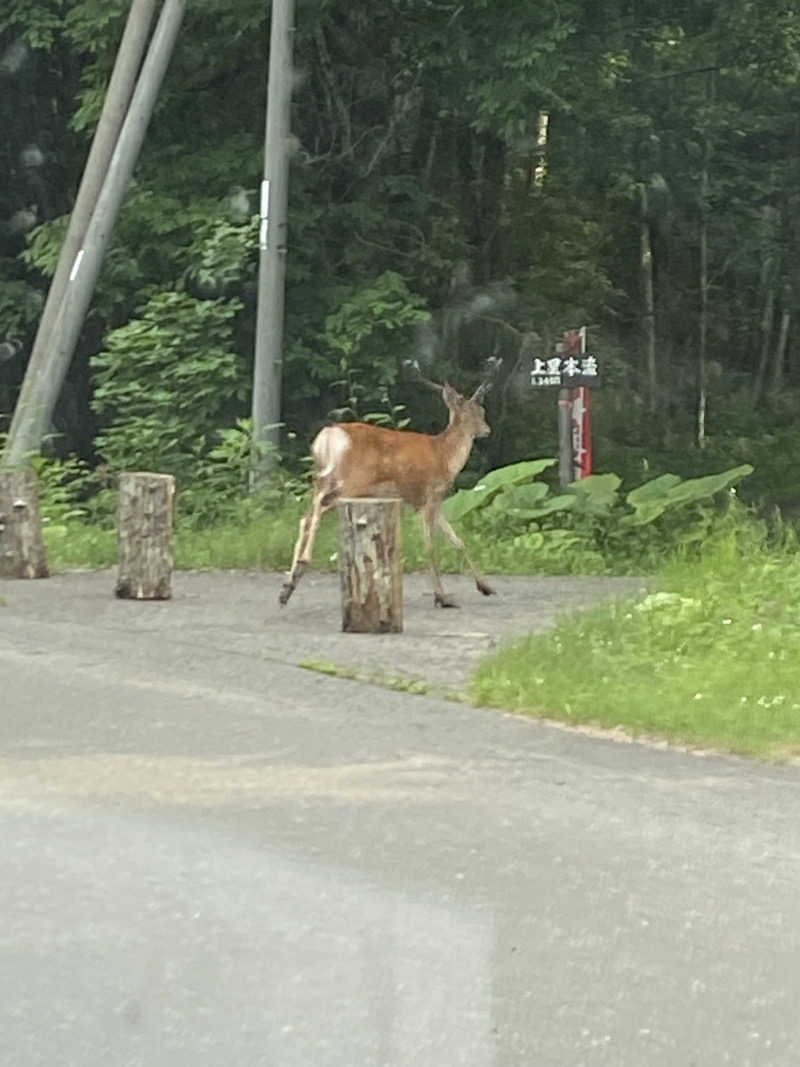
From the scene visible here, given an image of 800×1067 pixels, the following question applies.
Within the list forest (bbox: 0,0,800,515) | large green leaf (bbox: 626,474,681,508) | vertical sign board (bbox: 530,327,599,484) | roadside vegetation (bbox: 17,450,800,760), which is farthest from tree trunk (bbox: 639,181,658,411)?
large green leaf (bbox: 626,474,681,508)

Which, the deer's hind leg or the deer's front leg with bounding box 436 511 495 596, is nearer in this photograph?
the deer's hind leg

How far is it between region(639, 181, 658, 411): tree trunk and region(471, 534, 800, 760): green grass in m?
26.3

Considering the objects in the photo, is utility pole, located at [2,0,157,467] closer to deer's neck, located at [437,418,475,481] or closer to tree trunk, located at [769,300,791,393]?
deer's neck, located at [437,418,475,481]

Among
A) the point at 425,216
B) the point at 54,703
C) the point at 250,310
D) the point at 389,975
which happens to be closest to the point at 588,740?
the point at 54,703

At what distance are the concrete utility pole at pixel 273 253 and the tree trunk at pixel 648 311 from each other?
19556mm

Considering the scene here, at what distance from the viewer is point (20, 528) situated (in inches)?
685

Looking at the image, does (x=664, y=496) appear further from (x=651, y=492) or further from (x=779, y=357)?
(x=779, y=357)

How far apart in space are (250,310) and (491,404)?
209 inches

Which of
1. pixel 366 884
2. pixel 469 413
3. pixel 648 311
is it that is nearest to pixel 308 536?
pixel 469 413

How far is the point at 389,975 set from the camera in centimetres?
643

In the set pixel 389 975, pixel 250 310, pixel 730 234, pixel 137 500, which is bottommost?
pixel 389 975

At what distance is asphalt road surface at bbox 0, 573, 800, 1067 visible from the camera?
19.5 ft

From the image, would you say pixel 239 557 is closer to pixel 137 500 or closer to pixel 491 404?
pixel 137 500

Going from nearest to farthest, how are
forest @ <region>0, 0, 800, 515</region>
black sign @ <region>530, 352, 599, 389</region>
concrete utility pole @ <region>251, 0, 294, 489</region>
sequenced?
black sign @ <region>530, 352, 599, 389</region>
concrete utility pole @ <region>251, 0, 294, 489</region>
forest @ <region>0, 0, 800, 515</region>
